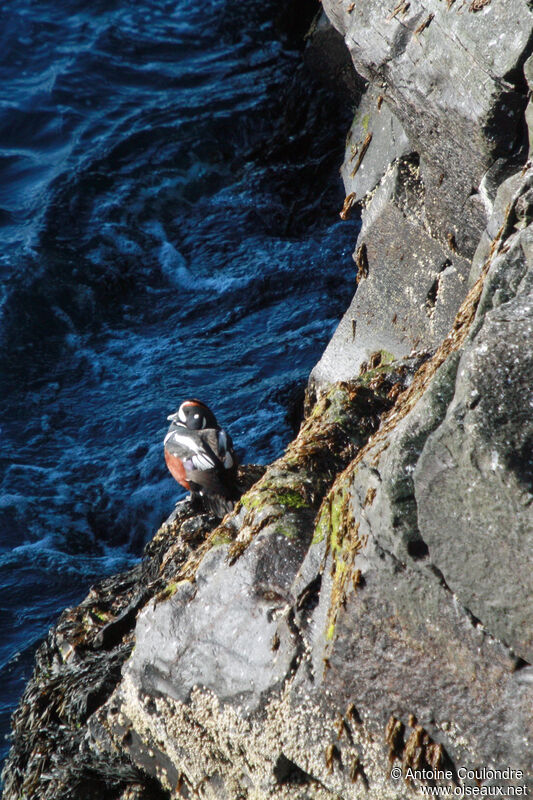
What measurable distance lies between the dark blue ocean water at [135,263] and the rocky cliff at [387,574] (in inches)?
81.1

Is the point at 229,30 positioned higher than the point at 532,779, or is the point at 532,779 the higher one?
the point at 229,30

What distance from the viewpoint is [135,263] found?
32.0 ft

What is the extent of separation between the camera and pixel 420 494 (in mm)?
2590

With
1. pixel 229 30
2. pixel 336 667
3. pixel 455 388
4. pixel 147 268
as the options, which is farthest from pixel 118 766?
pixel 229 30

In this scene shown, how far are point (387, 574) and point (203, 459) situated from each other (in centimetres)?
281

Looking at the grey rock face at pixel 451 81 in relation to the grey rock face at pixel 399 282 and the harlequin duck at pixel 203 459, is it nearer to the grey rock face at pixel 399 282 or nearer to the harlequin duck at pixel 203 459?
the grey rock face at pixel 399 282

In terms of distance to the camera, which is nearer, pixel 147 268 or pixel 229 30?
pixel 147 268

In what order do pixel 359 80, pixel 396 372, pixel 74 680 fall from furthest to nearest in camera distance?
pixel 359 80 → pixel 396 372 → pixel 74 680

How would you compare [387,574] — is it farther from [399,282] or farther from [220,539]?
[399,282]

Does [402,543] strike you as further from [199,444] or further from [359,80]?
[359,80]

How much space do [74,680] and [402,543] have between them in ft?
8.38

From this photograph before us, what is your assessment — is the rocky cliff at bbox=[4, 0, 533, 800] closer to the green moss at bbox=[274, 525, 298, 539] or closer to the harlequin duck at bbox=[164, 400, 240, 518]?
the green moss at bbox=[274, 525, 298, 539]

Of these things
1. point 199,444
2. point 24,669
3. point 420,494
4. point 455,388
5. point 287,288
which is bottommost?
point 24,669

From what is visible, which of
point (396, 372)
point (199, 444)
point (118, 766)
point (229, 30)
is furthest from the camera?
point (229, 30)
